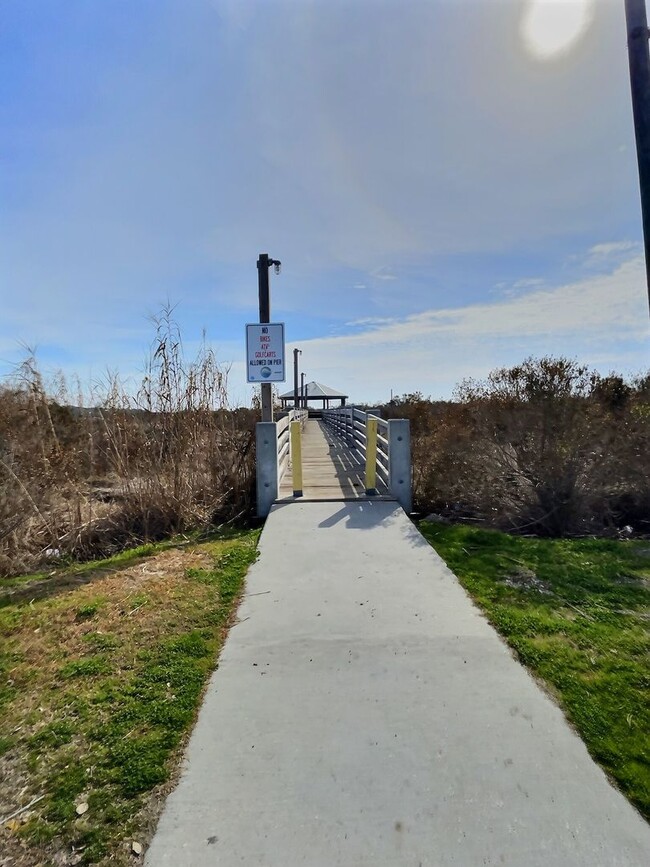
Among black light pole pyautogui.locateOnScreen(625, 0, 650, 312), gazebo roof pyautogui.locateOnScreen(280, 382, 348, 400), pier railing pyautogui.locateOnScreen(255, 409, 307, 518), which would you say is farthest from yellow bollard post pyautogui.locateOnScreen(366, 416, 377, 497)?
gazebo roof pyautogui.locateOnScreen(280, 382, 348, 400)

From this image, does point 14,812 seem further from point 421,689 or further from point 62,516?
point 62,516

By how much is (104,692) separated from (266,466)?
4511 mm

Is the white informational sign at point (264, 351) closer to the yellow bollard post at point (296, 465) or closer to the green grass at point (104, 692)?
the yellow bollard post at point (296, 465)

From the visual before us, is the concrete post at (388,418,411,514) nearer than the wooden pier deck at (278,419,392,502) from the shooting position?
Yes

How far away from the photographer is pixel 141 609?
12.9ft

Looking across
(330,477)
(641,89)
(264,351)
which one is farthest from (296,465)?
(641,89)

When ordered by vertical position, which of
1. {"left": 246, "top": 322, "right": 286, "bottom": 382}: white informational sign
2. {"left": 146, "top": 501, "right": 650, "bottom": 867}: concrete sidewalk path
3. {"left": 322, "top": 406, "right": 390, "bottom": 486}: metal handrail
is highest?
{"left": 246, "top": 322, "right": 286, "bottom": 382}: white informational sign

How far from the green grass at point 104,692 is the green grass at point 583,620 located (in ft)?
7.10

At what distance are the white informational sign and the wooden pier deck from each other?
2.08 m

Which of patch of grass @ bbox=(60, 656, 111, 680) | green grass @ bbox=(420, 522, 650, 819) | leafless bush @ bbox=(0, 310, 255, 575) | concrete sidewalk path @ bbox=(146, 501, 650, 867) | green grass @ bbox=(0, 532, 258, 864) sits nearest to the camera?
concrete sidewalk path @ bbox=(146, 501, 650, 867)

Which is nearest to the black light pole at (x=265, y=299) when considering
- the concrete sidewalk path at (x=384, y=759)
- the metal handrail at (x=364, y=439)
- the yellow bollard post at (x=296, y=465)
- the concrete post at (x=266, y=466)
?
the yellow bollard post at (x=296, y=465)

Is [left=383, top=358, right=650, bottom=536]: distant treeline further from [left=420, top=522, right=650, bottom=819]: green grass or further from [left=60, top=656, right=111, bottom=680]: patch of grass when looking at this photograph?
[left=60, top=656, right=111, bottom=680]: patch of grass

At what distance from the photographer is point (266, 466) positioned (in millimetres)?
7152

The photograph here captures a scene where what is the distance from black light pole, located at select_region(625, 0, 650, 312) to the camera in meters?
2.57
